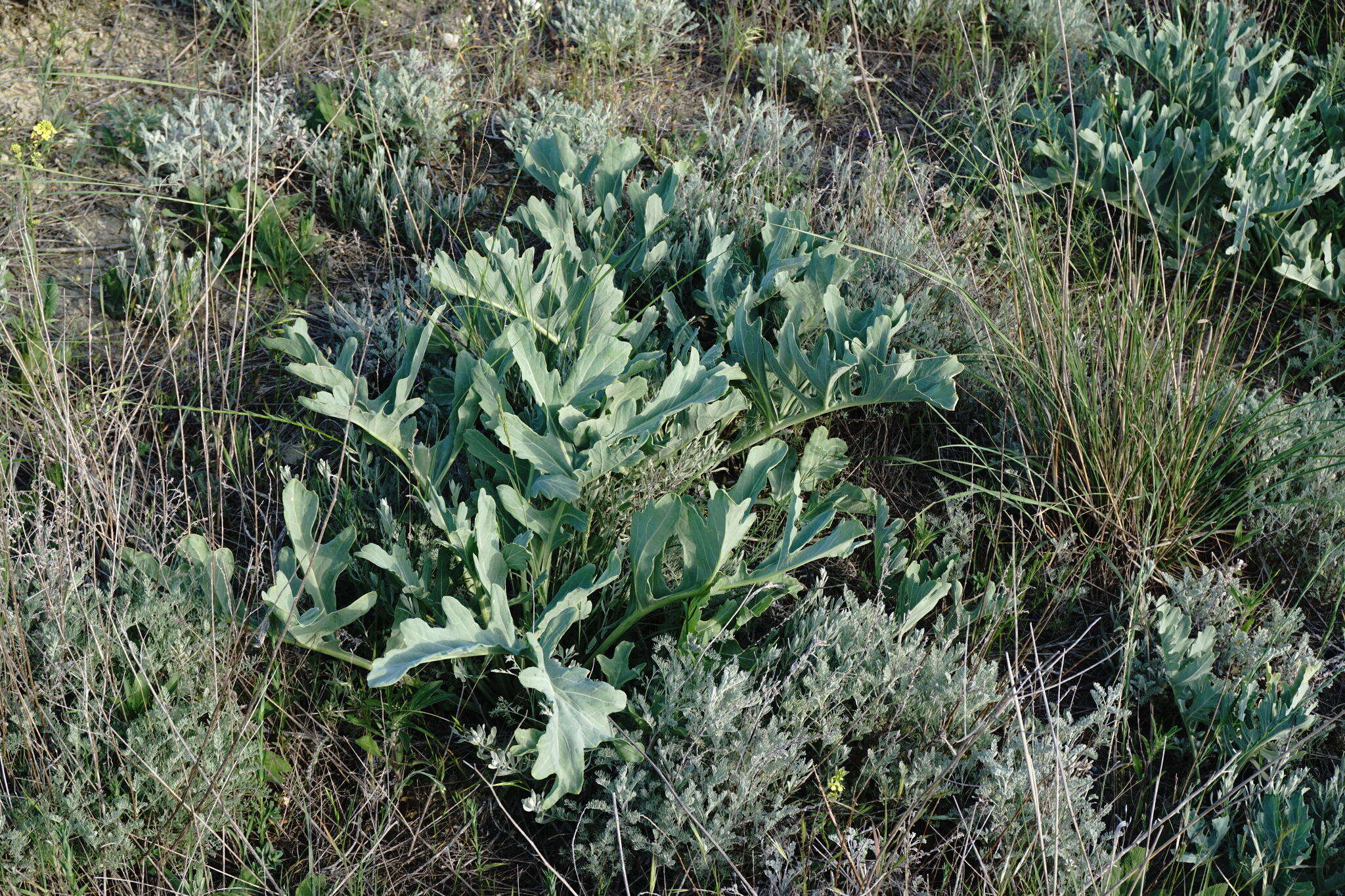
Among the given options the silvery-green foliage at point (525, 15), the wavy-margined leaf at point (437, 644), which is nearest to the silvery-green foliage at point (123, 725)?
the wavy-margined leaf at point (437, 644)

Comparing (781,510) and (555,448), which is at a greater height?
(555,448)

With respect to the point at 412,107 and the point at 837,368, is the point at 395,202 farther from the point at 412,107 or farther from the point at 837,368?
the point at 837,368

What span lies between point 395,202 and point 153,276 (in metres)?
0.77

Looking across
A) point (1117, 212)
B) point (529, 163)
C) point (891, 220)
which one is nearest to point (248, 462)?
point (529, 163)

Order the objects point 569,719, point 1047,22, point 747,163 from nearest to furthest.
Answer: point 569,719 → point 747,163 → point 1047,22

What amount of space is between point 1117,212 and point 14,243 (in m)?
3.48

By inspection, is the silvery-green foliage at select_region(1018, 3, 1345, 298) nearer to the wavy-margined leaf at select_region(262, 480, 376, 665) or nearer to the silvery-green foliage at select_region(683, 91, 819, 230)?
the silvery-green foliage at select_region(683, 91, 819, 230)

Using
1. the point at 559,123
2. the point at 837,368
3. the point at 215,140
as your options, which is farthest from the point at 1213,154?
the point at 215,140

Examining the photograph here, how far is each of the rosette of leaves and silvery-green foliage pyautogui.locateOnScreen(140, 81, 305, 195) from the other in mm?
941

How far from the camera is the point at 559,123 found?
3490 mm

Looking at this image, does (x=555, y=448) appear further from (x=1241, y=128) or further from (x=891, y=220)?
(x=1241, y=128)

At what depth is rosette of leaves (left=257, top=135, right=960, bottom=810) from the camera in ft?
6.96

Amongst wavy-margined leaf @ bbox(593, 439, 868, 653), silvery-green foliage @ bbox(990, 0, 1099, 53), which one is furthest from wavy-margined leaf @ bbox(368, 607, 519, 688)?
silvery-green foliage @ bbox(990, 0, 1099, 53)

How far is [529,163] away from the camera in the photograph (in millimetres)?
3145
